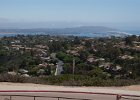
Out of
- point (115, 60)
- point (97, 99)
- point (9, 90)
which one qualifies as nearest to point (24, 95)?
point (9, 90)

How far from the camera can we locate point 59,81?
19812 millimetres

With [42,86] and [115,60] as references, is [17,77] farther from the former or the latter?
[115,60]

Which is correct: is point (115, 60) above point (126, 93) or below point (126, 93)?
below

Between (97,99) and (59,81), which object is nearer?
(97,99)

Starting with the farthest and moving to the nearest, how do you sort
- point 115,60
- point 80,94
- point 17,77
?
1. point 115,60
2. point 17,77
3. point 80,94

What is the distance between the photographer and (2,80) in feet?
63.5

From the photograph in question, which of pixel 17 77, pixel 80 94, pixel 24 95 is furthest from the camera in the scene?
pixel 17 77

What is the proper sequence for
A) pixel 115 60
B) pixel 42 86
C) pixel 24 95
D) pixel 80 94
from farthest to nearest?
pixel 115 60
pixel 42 86
pixel 80 94
pixel 24 95

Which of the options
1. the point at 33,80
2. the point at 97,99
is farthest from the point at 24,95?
the point at 33,80

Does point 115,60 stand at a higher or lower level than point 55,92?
lower

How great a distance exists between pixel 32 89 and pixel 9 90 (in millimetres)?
1048

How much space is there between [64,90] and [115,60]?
3348cm

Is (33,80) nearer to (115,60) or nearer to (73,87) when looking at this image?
(73,87)

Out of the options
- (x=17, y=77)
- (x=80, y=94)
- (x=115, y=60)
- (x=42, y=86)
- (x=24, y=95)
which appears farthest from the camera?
(x=115, y=60)
